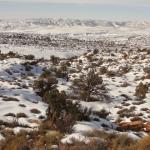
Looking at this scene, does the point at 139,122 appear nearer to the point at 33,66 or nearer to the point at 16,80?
the point at 16,80

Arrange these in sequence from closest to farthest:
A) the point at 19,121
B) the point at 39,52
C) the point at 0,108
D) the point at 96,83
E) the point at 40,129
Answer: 1. the point at 40,129
2. the point at 19,121
3. the point at 0,108
4. the point at 96,83
5. the point at 39,52

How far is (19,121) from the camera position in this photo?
1448 cm

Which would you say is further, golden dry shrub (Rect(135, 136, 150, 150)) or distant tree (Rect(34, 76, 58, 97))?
distant tree (Rect(34, 76, 58, 97))

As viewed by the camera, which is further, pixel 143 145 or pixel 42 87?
pixel 42 87

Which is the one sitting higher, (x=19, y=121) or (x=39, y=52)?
(x=19, y=121)

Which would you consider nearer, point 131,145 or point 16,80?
point 131,145

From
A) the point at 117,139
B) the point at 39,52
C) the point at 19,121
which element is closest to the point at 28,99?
the point at 19,121

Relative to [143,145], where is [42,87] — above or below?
below

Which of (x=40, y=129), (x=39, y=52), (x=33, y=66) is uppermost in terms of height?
(x=40, y=129)

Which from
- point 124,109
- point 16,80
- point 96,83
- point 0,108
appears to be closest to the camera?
point 0,108

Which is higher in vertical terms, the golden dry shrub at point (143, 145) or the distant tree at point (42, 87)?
the golden dry shrub at point (143, 145)

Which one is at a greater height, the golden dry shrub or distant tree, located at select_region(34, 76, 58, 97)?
the golden dry shrub

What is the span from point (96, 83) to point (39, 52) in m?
39.7

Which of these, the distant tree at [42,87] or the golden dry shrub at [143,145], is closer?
the golden dry shrub at [143,145]
